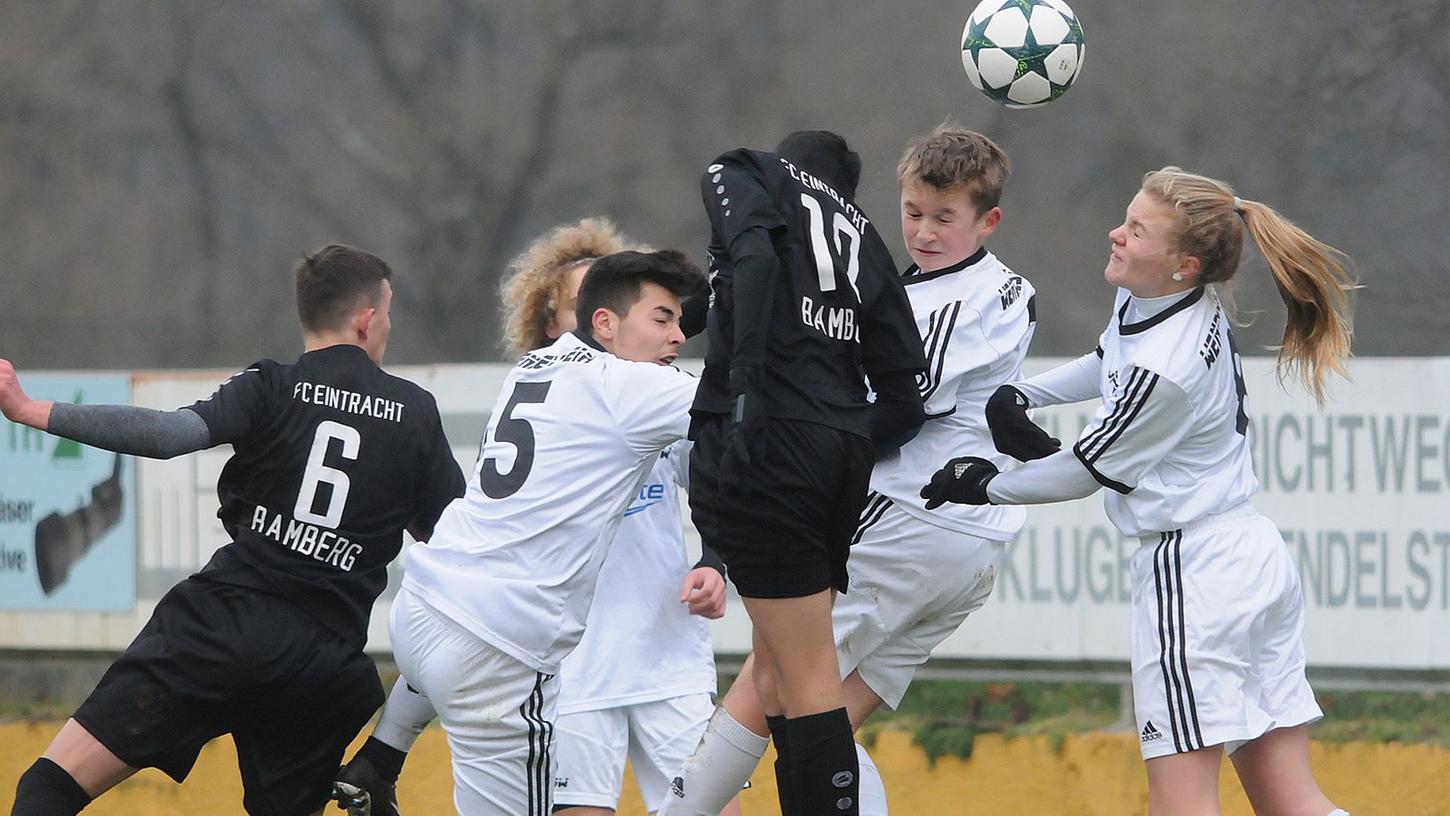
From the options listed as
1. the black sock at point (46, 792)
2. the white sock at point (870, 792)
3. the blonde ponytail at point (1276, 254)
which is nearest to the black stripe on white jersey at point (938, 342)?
the blonde ponytail at point (1276, 254)

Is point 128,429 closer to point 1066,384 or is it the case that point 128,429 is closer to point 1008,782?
point 1066,384

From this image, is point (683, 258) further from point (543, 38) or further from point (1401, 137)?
point (543, 38)

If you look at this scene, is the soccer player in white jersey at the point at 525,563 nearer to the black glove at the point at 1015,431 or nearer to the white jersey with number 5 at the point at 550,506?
the white jersey with number 5 at the point at 550,506

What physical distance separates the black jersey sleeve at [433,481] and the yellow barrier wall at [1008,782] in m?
1.83

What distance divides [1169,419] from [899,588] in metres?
0.76

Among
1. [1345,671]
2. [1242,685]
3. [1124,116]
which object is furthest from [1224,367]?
[1124,116]

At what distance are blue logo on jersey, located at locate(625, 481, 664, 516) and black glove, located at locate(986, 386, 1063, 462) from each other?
1.02 metres

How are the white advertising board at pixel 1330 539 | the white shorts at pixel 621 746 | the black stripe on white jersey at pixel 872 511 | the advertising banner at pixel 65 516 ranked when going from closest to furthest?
the black stripe on white jersey at pixel 872 511 < the white shorts at pixel 621 746 < the white advertising board at pixel 1330 539 < the advertising banner at pixel 65 516

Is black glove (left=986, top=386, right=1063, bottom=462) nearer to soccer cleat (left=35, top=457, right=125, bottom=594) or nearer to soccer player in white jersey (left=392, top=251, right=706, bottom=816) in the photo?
soccer player in white jersey (left=392, top=251, right=706, bottom=816)

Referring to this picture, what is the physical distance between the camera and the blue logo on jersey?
4258 mm

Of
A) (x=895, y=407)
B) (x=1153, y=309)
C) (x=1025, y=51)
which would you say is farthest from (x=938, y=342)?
(x=1025, y=51)

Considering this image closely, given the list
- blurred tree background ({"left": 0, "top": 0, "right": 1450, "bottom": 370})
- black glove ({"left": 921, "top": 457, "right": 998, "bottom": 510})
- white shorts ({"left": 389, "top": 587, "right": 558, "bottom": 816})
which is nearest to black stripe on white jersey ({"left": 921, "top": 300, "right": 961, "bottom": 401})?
black glove ({"left": 921, "top": 457, "right": 998, "bottom": 510})

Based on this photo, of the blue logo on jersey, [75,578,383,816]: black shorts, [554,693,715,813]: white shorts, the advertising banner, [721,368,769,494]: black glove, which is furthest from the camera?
the advertising banner

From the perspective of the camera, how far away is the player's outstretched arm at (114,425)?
3.45 metres
